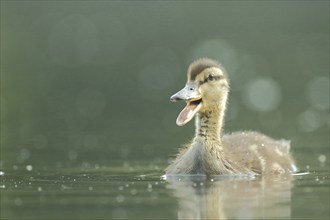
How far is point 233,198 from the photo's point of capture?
413 inches

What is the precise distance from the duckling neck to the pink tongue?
22 centimetres

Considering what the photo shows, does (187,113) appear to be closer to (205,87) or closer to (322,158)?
(205,87)

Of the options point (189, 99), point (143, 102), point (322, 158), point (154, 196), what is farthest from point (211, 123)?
point (143, 102)

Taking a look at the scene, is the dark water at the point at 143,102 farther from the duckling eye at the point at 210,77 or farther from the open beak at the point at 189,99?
the duckling eye at the point at 210,77

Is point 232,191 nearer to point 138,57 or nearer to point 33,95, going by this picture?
point 33,95

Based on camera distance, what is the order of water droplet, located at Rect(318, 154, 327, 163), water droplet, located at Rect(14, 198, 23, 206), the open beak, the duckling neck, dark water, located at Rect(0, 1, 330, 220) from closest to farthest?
water droplet, located at Rect(14, 198, 23, 206) → dark water, located at Rect(0, 1, 330, 220) → the open beak → the duckling neck → water droplet, located at Rect(318, 154, 327, 163)

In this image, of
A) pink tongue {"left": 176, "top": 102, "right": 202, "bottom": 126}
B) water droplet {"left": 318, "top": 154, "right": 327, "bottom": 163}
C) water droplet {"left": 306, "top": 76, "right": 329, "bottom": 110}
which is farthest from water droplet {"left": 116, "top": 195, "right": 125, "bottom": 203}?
water droplet {"left": 306, "top": 76, "right": 329, "bottom": 110}

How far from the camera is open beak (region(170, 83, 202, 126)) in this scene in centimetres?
1261

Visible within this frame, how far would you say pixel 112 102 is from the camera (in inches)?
914

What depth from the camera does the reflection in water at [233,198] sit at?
947 cm

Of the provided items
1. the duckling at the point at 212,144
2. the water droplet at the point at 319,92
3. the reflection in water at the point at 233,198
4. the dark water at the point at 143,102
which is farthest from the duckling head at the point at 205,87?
the water droplet at the point at 319,92

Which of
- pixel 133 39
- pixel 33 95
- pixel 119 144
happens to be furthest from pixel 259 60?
pixel 119 144

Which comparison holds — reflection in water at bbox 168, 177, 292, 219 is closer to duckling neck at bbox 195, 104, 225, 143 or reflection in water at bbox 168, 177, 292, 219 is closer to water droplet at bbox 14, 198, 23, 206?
duckling neck at bbox 195, 104, 225, 143

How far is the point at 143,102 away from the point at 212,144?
1010 centimetres
